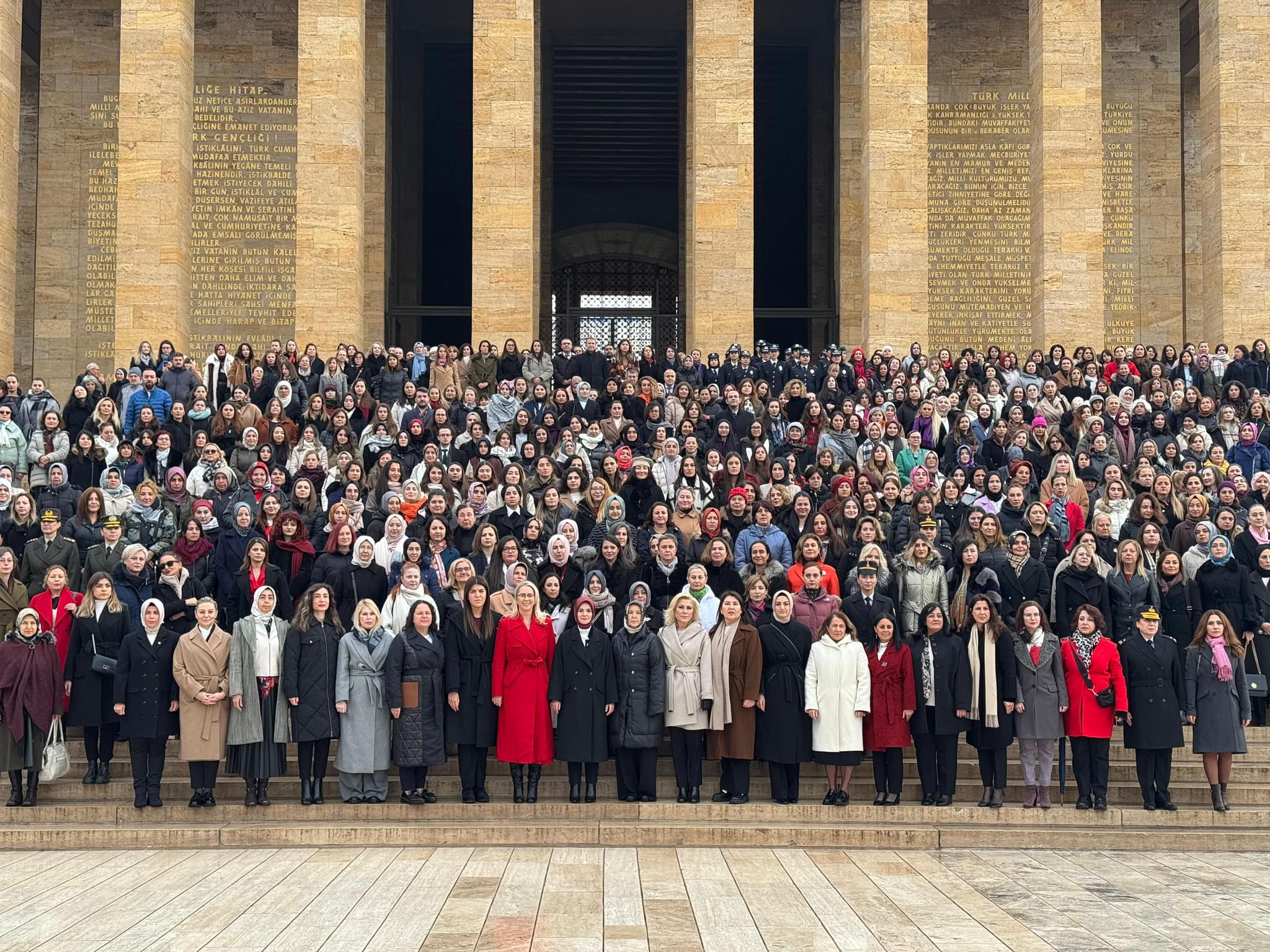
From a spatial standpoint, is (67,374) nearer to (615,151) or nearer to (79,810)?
(615,151)

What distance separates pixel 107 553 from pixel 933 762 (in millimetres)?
Result: 7477

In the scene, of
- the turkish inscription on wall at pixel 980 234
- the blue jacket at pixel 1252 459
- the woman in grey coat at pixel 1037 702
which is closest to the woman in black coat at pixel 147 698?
the woman in grey coat at pixel 1037 702

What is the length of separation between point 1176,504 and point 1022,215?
14882mm

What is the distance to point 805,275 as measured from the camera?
37.7 m

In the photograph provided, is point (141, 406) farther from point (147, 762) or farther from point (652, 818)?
point (652, 818)

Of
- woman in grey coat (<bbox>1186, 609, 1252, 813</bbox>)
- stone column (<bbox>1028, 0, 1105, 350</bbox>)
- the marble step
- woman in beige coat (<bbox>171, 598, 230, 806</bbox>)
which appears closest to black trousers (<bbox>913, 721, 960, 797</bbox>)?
the marble step

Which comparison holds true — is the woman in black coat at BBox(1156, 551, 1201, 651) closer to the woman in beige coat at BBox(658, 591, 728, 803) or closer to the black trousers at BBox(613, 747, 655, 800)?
the woman in beige coat at BBox(658, 591, 728, 803)

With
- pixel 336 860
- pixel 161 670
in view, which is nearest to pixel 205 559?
pixel 161 670

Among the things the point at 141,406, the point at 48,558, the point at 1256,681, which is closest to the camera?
the point at 1256,681

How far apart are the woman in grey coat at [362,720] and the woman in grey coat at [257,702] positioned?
1.61 ft

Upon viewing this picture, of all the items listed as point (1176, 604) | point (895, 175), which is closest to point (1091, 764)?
point (1176, 604)

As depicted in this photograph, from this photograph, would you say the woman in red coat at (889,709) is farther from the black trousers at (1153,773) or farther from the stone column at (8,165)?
the stone column at (8,165)

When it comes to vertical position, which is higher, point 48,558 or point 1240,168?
point 1240,168

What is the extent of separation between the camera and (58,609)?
42.8 feet
